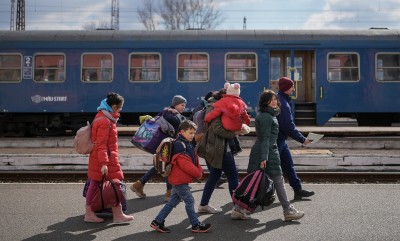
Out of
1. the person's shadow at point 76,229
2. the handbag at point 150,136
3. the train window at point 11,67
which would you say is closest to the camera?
the person's shadow at point 76,229

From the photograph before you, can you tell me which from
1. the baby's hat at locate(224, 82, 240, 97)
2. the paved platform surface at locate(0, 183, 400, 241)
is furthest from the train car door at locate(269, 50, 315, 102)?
the baby's hat at locate(224, 82, 240, 97)

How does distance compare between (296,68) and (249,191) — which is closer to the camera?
(249,191)

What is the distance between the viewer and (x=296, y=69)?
53.2 feet

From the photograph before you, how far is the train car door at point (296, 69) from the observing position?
16.0m

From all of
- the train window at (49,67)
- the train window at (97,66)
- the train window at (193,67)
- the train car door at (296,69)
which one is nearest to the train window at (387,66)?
the train car door at (296,69)

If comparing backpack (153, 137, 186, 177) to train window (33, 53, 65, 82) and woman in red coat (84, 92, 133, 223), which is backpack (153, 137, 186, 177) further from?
train window (33, 53, 65, 82)

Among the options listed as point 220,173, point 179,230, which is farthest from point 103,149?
point 220,173

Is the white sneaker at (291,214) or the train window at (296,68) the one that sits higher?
the train window at (296,68)

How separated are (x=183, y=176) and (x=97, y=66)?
10.7 metres

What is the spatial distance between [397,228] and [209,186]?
2.28 m

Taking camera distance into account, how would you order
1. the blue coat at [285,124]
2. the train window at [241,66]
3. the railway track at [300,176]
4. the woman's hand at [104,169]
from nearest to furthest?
1. the woman's hand at [104,169]
2. the blue coat at [285,124]
3. the railway track at [300,176]
4. the train window at [241,66]

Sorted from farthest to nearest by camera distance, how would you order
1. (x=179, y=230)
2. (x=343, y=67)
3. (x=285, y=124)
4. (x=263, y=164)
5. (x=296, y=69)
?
(x=296, y=69), (x=343, y=67), (x=285, y=124), (x=263, y=164), (x=179, y=230)

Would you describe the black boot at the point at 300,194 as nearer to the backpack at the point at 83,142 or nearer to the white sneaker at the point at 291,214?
the white sneaker at the point at 291,214

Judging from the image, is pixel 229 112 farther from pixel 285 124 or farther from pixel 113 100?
pixel 113 100
